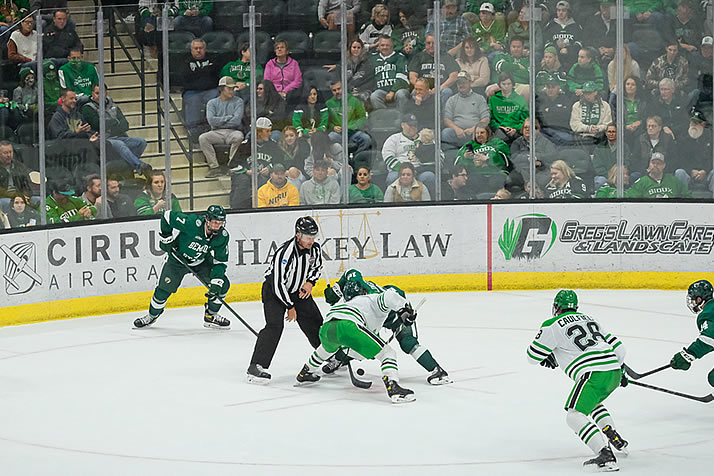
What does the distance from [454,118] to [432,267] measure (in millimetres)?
1438

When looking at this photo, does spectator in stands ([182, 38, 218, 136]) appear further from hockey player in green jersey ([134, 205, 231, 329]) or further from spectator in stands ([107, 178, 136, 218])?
hockey player in green jersey ([134, 205, 231, 329])

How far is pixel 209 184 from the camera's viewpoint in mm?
10930

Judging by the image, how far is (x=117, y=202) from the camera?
10430mm

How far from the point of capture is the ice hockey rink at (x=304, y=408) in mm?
6270

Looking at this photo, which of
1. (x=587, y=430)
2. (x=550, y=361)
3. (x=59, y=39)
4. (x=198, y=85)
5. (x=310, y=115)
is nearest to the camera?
(x=587, y=430)

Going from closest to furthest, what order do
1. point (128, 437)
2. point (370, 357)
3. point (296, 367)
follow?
point (128, 437), point (370, 357), point (296, 367)

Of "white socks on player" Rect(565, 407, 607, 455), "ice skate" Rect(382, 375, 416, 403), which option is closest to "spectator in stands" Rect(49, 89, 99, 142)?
"ice skate" Rect(382, 375, 416, 403)

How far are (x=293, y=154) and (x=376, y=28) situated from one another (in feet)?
4.79

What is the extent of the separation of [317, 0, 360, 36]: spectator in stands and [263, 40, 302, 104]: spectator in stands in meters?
0.45

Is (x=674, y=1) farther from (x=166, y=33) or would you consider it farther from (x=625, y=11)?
(x=166, y=33)

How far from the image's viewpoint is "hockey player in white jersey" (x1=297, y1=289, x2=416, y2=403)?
7.30m

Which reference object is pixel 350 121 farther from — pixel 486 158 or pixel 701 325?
pixel 701 325

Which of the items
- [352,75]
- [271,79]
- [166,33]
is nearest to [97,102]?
[166,33]

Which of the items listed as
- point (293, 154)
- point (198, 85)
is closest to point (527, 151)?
point (293, 154)
